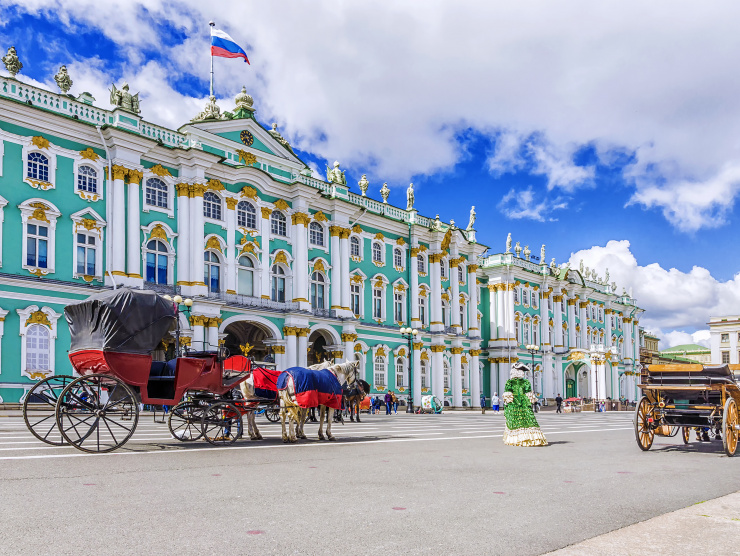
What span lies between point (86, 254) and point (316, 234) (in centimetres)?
1546

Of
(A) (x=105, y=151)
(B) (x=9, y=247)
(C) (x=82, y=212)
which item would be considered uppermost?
(A) (x=105, y=151)

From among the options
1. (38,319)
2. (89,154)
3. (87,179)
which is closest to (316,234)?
(87,179)

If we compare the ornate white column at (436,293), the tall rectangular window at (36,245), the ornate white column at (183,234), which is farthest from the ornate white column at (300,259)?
the tall rectangular window at (36,245)

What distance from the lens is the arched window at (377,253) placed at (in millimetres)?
48662

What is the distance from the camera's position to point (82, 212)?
3209cm

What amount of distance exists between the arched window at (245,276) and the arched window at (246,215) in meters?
1.87

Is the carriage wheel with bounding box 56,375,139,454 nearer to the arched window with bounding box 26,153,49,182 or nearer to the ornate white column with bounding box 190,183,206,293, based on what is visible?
the arched window with bounding box 26,153,49,182

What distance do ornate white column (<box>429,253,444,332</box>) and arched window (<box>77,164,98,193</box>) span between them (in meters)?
27.6

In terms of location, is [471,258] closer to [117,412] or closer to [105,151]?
[105,151]

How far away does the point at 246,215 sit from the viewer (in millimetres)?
39781

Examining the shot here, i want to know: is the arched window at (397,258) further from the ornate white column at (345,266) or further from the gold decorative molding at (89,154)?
the gold decorative molding at (89,154)

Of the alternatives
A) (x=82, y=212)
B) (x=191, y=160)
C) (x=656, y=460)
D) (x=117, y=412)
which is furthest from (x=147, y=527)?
(x=191, y=160)

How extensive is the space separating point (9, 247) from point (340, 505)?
2717 centimetres

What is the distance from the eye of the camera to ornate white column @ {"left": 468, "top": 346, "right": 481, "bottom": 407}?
56562 mm
